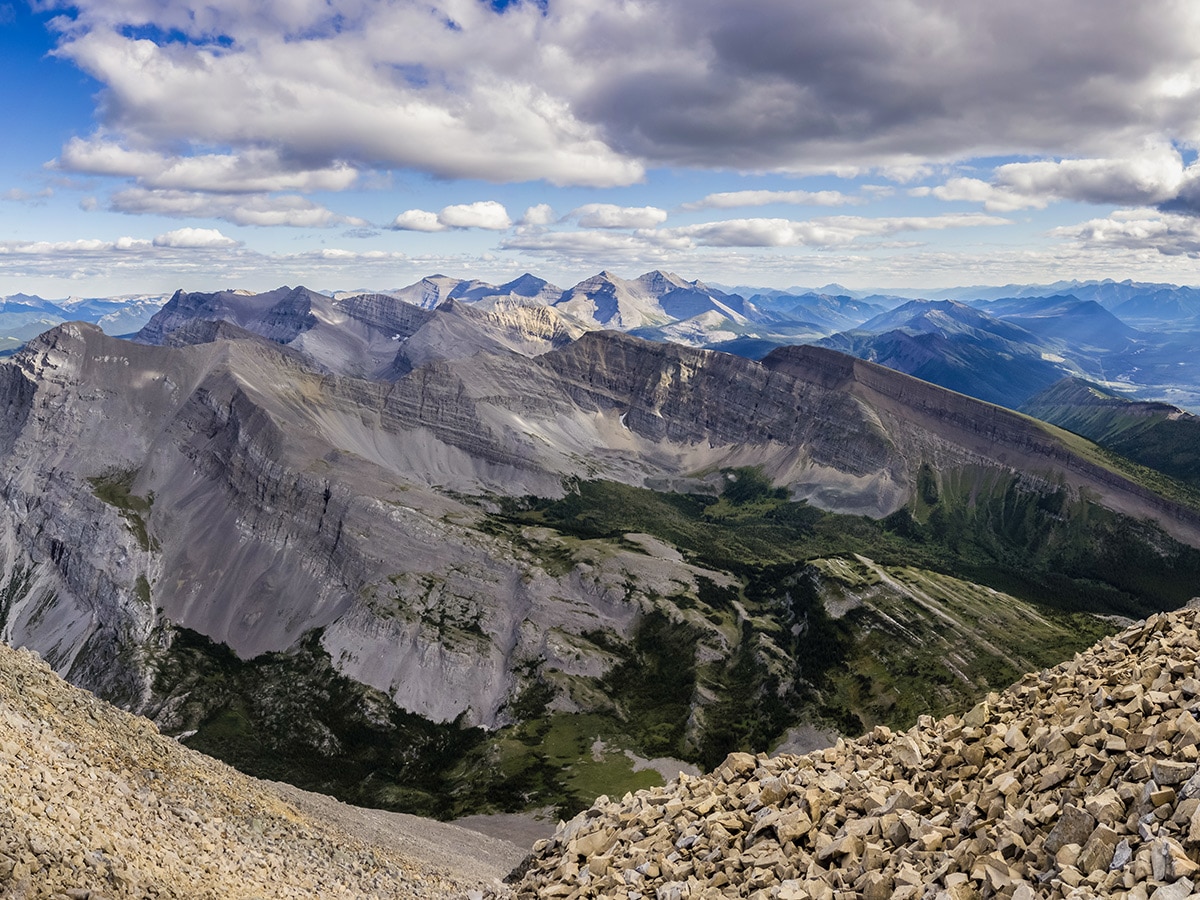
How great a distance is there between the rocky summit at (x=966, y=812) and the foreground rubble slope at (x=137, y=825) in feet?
52.2

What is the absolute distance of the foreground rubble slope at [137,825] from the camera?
38.2 metres

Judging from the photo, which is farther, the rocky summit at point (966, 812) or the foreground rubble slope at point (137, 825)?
the foreground rubble slope at point (137, 825)

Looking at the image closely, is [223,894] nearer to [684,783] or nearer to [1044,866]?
[684,783]

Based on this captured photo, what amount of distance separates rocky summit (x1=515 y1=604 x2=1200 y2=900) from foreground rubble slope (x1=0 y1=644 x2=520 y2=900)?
52.2 ft

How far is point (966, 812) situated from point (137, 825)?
49392mm

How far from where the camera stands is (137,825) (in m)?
48.6

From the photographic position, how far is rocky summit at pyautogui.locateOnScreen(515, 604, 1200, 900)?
78.8 ft

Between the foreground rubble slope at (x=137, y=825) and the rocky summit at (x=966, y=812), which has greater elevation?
the rocky summit at (x=966, y=812)

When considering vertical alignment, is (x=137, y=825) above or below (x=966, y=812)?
below

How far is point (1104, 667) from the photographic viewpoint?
3847 centimetres

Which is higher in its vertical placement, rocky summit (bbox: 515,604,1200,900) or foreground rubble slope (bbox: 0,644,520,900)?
rocky summit (bbox: 515,604,1200,900)

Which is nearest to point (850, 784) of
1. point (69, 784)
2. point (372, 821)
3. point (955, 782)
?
point (955, 782)

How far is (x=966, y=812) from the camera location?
28.3m

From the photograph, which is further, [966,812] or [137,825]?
[137,825]
